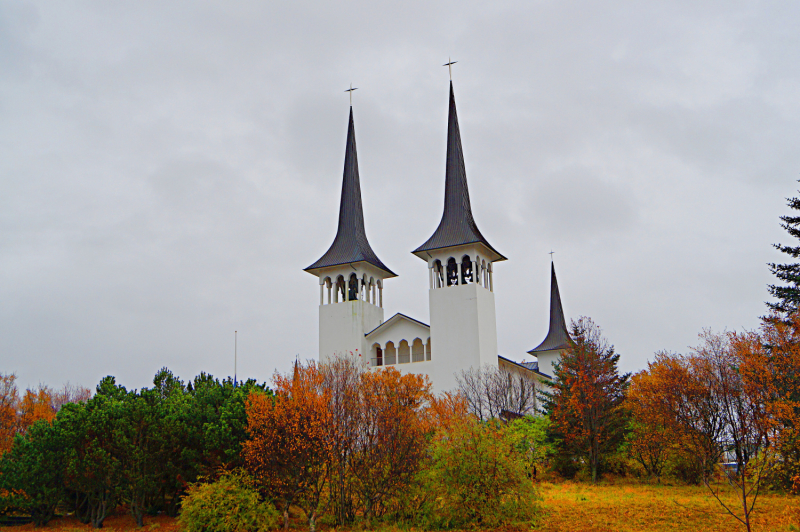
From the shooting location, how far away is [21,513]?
2266cm

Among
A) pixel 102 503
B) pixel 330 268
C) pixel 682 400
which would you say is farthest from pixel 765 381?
pixel 330 268

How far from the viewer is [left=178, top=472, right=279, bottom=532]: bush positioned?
57.6 ft

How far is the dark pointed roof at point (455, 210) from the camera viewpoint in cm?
4019

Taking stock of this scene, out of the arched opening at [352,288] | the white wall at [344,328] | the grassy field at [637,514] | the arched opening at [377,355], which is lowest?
the grassy field at [637,514]

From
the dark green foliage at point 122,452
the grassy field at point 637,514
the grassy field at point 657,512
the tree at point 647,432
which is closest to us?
the grassy field at point 657,512

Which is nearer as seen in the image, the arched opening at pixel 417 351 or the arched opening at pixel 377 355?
the arched opening at pixel 417 351

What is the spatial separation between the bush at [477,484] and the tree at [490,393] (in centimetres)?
1709

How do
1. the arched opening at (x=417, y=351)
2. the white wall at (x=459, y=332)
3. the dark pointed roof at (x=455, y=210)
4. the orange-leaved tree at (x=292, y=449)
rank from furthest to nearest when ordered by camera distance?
the arched opening at (x=417, y=351) → the dark pointed roof at (x=455, y=210) → the white wall at (x=459, y=332) → the orange-leaved tree at (x=292, y=449)

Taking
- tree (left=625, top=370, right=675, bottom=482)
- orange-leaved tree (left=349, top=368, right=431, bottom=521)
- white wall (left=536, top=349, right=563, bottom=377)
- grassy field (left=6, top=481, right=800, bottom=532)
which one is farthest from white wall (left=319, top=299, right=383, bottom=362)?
orange-leaved tree (left=349, top=368, right=431, bottom=521)

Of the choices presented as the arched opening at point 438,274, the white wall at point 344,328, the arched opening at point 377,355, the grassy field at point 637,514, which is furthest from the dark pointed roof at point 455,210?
the grassy field at point 637,514

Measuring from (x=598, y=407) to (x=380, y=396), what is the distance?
1410 cm

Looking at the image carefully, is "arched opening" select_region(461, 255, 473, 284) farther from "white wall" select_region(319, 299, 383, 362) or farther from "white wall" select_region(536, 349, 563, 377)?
"white wall" select_region(536, 349, 563, 377)

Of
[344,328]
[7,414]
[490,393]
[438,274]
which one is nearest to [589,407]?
[490,393]

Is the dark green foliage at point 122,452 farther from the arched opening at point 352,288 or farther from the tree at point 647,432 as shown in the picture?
the arched opening at point 352,288
